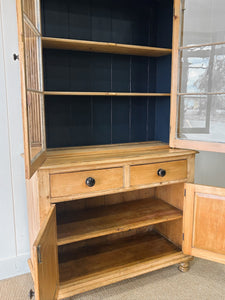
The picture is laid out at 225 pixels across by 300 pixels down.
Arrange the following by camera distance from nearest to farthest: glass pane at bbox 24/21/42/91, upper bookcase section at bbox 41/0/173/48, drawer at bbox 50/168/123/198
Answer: glass pane at bbox 24/21/42/91, drawer at bbox 50/168/123/198, upper bookcase section at bbox 41/0/173/48

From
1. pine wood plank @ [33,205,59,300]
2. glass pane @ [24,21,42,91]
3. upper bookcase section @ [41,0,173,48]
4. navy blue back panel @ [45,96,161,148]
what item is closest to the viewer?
pine wood plank @ [33,205,59,300]

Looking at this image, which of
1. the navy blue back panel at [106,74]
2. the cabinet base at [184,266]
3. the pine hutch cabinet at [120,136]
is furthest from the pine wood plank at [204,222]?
the navy blue back panel at [106,74]

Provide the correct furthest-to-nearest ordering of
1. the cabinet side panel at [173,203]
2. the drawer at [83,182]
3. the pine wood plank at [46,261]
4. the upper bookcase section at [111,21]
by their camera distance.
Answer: the cabinet side panel at [173,203]
the upper bookcase section at [111,21]
the drawer at [83,182]
the pine wood plank at [46,261]

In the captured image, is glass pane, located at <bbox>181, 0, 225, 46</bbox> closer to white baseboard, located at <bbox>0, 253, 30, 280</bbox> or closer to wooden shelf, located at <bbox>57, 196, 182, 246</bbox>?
wooden shelf, located at <bbox>57, 196, 182, 246</bbox>

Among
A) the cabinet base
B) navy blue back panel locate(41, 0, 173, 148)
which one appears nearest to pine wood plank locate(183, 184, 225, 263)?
the cabinet base

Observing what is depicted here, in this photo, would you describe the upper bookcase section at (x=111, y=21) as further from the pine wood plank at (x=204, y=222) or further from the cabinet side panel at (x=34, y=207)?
the pine wood plank at (x=204, y=222)

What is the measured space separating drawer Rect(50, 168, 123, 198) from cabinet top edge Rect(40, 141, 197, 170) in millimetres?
68

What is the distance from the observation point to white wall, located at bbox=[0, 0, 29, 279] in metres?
1.82

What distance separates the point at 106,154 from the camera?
1857 millimetres

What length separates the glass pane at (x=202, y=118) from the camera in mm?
1896

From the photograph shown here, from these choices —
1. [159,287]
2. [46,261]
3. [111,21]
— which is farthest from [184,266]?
[111,21]

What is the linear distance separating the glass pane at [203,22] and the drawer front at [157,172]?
907mm

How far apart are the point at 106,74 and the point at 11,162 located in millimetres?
1014

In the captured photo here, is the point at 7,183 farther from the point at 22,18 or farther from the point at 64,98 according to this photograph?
the point at 22,18
